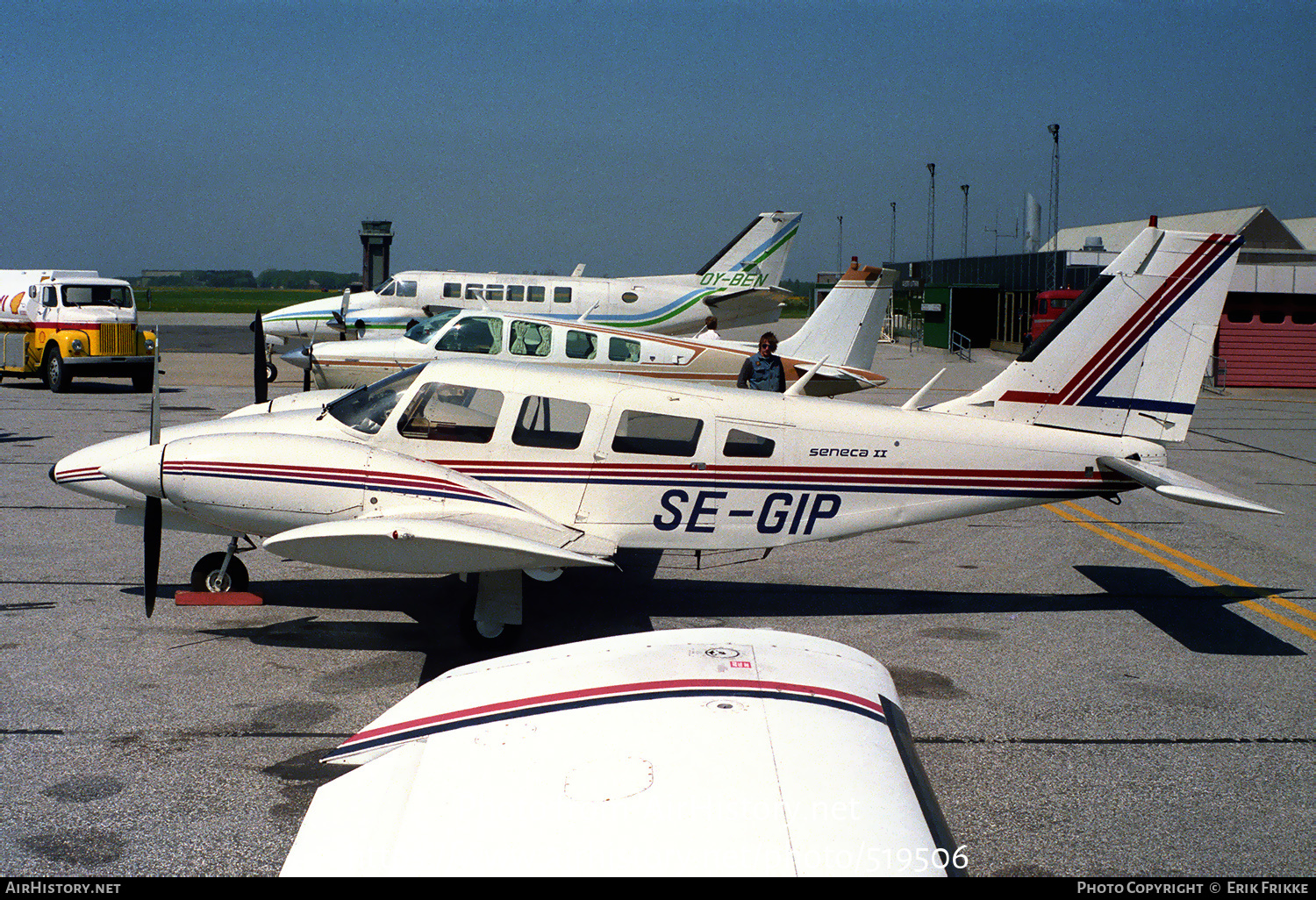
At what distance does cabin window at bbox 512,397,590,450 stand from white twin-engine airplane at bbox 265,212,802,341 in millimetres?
15437

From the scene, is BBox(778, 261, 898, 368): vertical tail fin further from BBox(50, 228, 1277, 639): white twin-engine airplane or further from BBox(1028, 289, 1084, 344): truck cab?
BBox(1028, 289, 1084, 344): truck cab

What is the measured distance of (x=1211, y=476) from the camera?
612 inches

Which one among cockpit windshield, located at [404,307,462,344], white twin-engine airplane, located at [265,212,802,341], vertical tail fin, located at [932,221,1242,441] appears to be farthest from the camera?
white twin-engine airplane, located at [265,212,802,341]

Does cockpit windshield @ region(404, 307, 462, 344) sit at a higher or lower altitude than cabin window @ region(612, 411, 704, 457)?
higher

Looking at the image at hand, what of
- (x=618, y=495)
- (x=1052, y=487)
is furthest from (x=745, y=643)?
(x=1052, y=487)

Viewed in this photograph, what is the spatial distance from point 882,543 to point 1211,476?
7.01m

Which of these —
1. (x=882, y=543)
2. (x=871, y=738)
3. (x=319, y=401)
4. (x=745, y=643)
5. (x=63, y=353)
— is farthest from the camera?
(x=63, y=353)

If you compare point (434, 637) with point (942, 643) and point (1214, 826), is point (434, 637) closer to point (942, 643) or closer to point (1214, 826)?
point (942, 643)

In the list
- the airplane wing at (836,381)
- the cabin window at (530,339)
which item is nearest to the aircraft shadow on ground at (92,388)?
the cabin window at (530,339)

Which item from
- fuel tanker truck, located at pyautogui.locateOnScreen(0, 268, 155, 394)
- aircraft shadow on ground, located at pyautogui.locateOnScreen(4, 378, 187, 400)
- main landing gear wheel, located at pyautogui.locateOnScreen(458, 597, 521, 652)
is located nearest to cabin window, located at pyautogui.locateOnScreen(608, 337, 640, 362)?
main landing gear wheel, located at pyautogui.locateOnScreen(458, 597, 521, 652)

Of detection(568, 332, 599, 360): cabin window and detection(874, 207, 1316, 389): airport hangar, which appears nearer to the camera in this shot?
detection(568, 332, 599, 360): cabin window

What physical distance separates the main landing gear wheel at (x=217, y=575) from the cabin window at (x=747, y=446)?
A: 396cm

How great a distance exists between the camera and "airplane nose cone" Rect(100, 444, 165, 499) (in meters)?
7.44

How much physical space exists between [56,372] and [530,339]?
12.3 m
